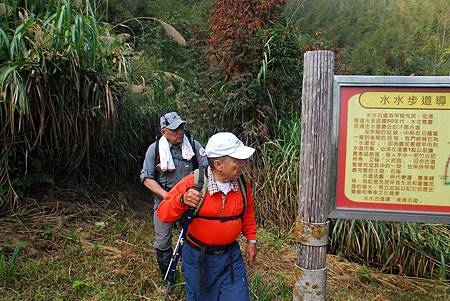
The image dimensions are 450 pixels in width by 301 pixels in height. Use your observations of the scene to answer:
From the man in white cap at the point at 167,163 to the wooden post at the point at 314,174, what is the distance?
1.04 meters

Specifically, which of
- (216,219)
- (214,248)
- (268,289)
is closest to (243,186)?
(216,219)

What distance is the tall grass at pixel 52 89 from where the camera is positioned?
3.90 meters

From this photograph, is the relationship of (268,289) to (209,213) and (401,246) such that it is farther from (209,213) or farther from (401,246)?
(401,246)

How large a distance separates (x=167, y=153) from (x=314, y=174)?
126 centimetres

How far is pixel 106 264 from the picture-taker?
371cm

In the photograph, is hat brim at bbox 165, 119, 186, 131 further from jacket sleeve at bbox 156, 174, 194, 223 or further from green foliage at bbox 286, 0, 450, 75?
green foliage at bbox 286, 0, 450, 75

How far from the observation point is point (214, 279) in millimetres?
2531

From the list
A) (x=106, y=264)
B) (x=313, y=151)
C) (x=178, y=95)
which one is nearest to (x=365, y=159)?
(x=313, y=151)

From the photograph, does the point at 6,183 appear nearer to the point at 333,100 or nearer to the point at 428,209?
the point at 333,100

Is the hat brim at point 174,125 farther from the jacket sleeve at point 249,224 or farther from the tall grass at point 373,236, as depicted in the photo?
the tall grass at point 373,236

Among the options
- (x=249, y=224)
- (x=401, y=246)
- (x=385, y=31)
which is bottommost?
(x=401, y=246)

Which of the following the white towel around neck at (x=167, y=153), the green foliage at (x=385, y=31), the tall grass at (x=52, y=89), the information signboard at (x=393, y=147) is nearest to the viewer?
the information signboard at (x=393, y=147)

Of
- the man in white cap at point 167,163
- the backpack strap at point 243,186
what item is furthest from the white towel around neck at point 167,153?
the backpack strap at point 243,186

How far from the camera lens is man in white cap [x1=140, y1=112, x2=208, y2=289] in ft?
10.8
